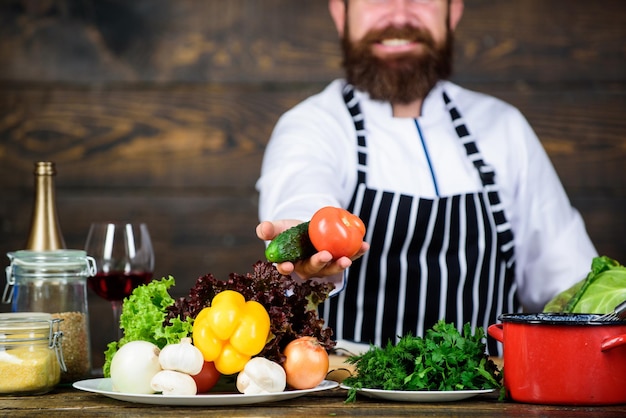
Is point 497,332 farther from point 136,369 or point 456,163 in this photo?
point 456,163

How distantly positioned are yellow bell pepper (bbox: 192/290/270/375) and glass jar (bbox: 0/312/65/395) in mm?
239

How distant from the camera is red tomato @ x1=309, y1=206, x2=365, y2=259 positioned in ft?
4.46

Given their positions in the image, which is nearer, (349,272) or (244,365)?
(244,365)

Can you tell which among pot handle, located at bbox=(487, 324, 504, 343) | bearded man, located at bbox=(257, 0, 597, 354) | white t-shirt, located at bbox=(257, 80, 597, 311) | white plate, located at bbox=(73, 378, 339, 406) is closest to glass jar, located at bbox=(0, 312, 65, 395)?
white plate, located at bbox=(73, 378, 339, 406)

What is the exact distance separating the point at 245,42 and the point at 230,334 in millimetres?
1700

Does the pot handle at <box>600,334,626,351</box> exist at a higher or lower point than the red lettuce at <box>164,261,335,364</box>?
lower

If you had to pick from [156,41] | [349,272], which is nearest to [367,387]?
[349,272]

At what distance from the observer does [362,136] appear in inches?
93.1

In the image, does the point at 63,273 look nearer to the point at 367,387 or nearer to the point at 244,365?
the point at 244,365

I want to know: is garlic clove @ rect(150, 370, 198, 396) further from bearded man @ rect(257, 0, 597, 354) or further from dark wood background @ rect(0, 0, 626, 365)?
dark wood background @ rect(0, 0, 626, 365)

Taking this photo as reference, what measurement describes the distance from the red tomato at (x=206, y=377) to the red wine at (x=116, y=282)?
0.55m

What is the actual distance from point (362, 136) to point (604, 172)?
80cm

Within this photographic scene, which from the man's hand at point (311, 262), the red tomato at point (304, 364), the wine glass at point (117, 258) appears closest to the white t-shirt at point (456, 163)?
the wine glass at point (117, 258)

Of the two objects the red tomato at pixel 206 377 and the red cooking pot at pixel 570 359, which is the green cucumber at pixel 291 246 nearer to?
the red tomato at pixel 206 377
